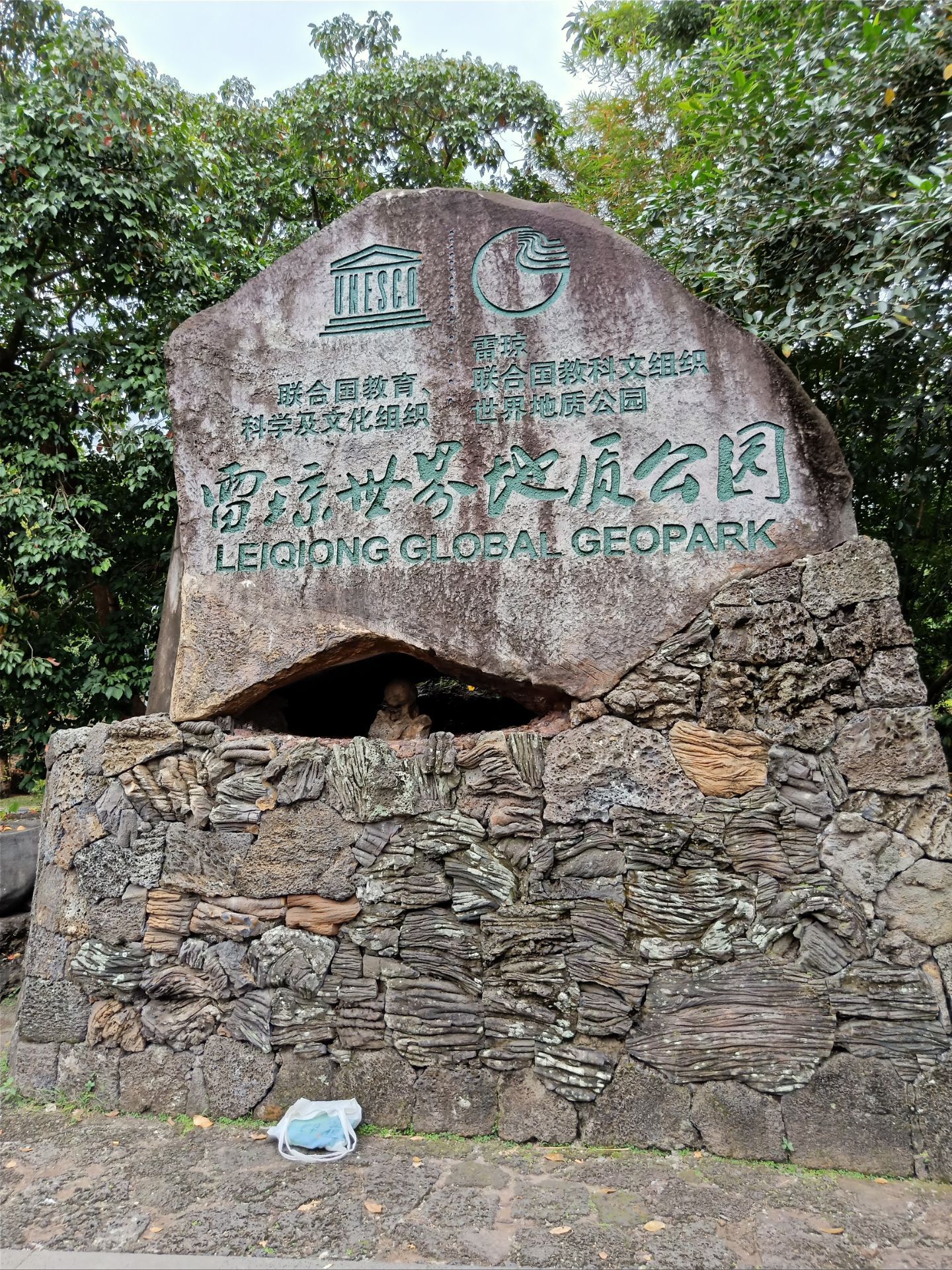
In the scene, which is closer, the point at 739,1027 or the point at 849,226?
the point at 739,1027

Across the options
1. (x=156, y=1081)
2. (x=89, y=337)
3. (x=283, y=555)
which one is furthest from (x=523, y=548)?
(x=89, y=337)

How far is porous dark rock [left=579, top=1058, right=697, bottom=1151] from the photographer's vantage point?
9.89ft

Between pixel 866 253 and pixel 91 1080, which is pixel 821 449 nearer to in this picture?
pixel 866 253

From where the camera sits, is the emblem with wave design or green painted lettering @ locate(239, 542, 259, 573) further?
green painted lettering @ locate(239, 542, 259, 573)

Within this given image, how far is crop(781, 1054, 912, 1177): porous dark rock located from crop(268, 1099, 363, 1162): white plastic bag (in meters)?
1.54

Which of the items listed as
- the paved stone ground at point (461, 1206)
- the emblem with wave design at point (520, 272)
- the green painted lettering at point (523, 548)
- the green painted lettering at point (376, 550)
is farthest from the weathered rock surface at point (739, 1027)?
the emblem with wave design at point (520, 272)

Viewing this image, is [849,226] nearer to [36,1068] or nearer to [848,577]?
[848,577]

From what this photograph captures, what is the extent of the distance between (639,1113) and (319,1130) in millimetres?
1151

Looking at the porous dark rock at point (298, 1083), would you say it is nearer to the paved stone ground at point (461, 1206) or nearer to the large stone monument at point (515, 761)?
the large stone monument at point (515, 761)

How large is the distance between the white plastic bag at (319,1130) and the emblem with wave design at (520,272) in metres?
3.19

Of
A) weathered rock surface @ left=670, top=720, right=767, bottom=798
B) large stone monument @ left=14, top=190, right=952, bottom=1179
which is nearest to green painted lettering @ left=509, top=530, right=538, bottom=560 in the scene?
large stone monument @ left=14, top=190, right=952, bottom=1179

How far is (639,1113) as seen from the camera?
3.05 metres

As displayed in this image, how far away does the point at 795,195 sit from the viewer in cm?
425

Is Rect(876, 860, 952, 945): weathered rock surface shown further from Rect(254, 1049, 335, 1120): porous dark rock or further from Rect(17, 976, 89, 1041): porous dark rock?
Rect(17, 976, 89, 1041): porous dark rock
